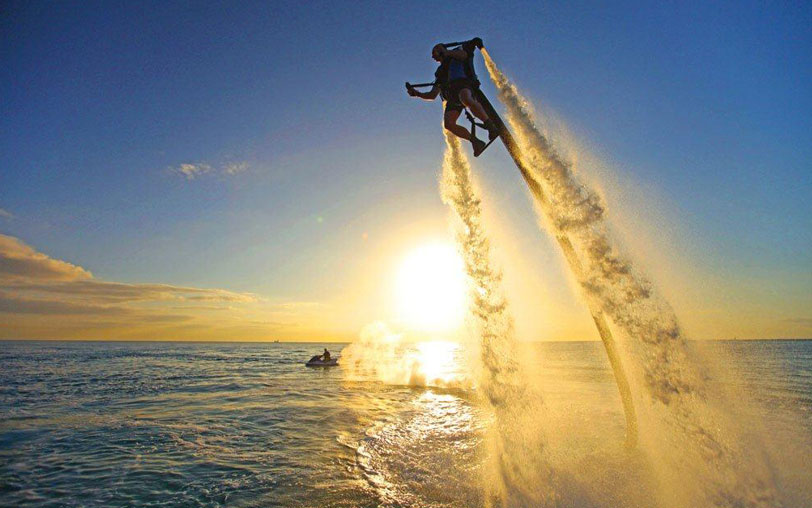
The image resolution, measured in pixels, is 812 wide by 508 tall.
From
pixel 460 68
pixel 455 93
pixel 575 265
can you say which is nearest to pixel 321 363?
pixel 575 265

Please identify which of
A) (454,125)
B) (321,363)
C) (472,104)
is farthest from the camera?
(321,363)

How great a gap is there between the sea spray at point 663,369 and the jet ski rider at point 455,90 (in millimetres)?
1852

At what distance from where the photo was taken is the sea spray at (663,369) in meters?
7.64

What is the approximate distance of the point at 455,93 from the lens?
7.89 metres

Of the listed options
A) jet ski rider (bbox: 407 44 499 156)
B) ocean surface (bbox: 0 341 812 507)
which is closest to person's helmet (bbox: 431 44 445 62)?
jet ski rider (bbox: 407 44 499 156)

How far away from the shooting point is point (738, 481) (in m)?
7.54

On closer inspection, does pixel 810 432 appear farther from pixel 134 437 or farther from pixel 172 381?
pixel 172 381

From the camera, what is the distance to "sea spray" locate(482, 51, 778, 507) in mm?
7645

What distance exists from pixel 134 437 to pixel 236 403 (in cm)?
723

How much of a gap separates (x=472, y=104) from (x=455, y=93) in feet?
1.53

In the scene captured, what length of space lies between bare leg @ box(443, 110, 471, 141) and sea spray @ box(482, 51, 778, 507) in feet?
6.28

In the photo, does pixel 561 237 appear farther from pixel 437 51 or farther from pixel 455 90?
pixel 437 51

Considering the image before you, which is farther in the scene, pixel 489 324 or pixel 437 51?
pixel 489 324

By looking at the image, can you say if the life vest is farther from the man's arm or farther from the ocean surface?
the ocean surface
